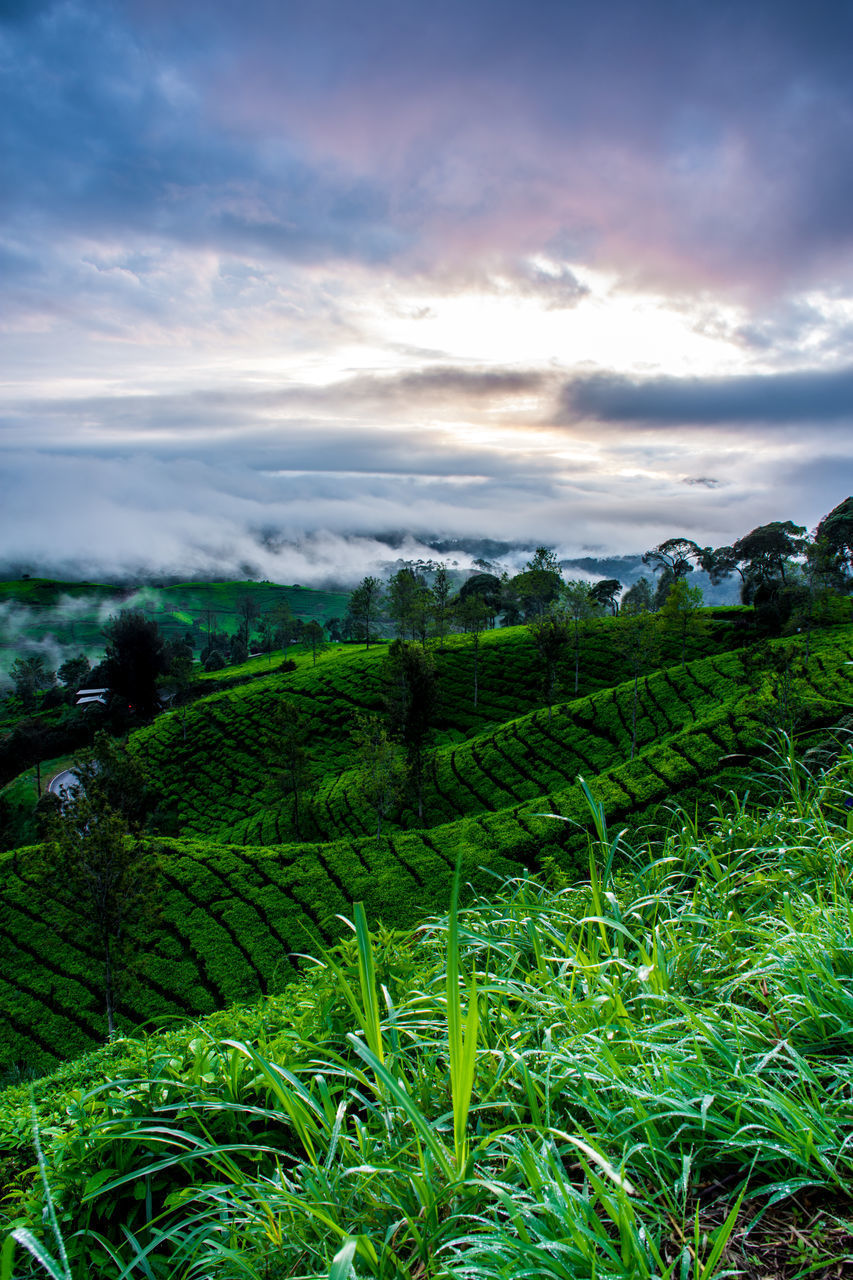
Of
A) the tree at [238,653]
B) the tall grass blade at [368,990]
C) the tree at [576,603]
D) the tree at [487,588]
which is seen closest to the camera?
the tall grass blade at [368,990]

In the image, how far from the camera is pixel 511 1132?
2.50 m

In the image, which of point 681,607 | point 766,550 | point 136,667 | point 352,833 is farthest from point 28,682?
point 766,550

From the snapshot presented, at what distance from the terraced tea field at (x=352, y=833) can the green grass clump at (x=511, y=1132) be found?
11.0ft

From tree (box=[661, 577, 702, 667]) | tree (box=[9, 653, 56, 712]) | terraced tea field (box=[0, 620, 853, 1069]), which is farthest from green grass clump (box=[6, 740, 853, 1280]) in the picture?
tree (box=[9, 653, 56, 712])

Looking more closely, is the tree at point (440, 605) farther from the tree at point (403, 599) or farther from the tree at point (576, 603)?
the tree at point (576, 603)

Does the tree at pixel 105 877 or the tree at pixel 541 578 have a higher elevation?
the tree at pixel 541 578

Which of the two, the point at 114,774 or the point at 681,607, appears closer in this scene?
the point at 114,774

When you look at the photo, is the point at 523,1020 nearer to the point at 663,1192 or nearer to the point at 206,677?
the point at 663,1192

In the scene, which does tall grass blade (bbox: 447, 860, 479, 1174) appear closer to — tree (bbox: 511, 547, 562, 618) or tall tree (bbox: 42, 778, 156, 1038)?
tall tree (bbox: 42, 778, 156, 1038)

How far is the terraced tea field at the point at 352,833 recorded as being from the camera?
2016 centimetres

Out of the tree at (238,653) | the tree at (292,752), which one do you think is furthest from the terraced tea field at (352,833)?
the tree at (238,653)

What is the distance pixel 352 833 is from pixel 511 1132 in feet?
112

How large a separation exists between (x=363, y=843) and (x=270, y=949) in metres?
7.02

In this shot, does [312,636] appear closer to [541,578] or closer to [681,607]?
[541,578]
